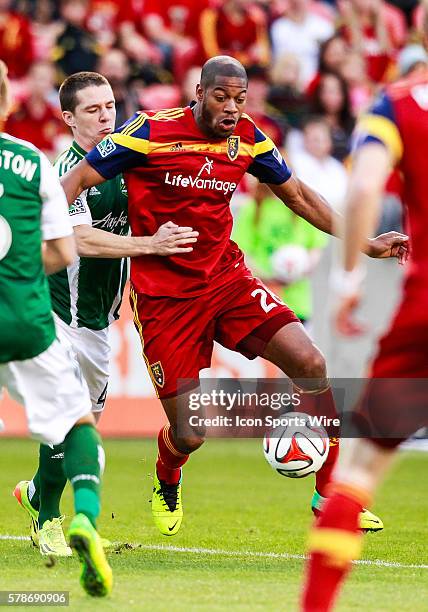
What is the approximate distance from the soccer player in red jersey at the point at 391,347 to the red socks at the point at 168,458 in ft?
10.6

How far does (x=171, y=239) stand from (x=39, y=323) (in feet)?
6.37

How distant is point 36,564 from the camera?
22.5ft

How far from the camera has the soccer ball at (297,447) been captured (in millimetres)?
7578

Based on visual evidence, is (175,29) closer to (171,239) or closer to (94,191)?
(94,191)

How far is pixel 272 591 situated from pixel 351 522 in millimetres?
1417

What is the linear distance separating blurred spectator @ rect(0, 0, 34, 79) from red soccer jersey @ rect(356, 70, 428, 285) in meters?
12.9

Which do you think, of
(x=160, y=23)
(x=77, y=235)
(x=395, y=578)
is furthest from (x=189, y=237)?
(x=160, y=23)

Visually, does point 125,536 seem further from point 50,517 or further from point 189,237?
point 189,237

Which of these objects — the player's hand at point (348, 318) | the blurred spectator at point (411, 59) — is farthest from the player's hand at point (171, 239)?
the player's hand at point (348, 318)

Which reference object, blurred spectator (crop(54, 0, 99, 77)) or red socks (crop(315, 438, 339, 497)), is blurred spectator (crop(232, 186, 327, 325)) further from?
red socks (crop(315, 438, 339, 497))

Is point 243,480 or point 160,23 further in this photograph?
point 160,23

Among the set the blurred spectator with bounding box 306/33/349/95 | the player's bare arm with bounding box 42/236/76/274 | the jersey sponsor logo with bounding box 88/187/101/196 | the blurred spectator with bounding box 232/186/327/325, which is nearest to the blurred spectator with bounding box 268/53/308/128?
the blurred spectator with bounding box 306/33/349/95

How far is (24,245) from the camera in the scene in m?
5.74

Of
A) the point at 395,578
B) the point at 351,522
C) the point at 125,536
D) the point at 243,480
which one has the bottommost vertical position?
the point at 243,480
